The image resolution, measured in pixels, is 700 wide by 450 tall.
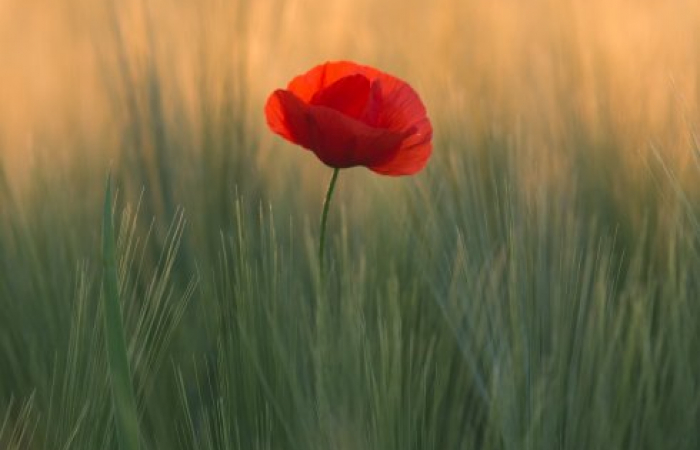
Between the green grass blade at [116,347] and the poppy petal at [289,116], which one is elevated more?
the poppy petal at [289,116]

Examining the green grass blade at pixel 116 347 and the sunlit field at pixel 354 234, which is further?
the sunlit field at pixel 354 234

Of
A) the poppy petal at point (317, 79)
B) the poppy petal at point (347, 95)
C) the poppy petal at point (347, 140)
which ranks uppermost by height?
the poppy petal at point (317, 79)

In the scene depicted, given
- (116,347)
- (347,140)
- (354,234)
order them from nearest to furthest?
(116,347) → (347,140) → (354,234)

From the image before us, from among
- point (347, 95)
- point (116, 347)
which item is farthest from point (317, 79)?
point (116, 347)

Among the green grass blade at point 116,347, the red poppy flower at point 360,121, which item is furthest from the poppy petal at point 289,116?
the green grass blade at point 116,347

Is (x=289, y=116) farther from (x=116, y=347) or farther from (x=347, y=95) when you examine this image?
(x=116, y=347)

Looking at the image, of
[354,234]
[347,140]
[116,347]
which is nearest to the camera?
[116,347]

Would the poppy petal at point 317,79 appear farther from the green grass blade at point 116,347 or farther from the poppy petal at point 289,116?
the green grass blade at point 116,347

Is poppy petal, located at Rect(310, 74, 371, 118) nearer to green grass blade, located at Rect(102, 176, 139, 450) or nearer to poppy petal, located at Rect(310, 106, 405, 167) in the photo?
poppy petal, located at Rect(310, 106, 405, 167)
